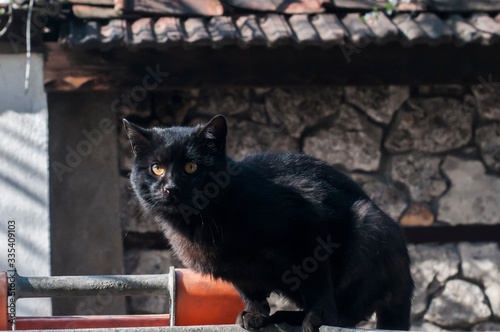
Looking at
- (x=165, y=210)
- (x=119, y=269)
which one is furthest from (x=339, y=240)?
(x=119, y=269)

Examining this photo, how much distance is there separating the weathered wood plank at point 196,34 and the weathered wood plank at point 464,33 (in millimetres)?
1544

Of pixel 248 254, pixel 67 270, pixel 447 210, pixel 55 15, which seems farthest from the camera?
pixel 447 210

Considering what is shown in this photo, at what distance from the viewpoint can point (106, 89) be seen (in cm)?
446

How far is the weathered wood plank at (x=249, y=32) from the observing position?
13.5 feet

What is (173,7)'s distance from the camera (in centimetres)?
441

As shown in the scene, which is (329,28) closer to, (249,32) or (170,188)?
(249,32)

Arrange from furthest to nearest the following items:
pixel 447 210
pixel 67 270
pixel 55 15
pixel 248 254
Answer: pixel 447 210
pixel 67 270
pixel 55 15
pixel 248 254

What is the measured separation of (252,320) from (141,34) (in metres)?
2.13

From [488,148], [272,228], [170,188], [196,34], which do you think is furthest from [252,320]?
[488,148]

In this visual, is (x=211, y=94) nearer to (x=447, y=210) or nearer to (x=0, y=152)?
(x=0, y=152)

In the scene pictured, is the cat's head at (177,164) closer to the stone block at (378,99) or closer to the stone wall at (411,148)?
the stone wall at (411,148)

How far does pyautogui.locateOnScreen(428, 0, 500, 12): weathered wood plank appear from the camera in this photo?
4609mm

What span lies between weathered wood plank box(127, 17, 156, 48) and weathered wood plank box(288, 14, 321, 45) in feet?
2.86

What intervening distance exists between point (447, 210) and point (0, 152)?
304 centimetres
